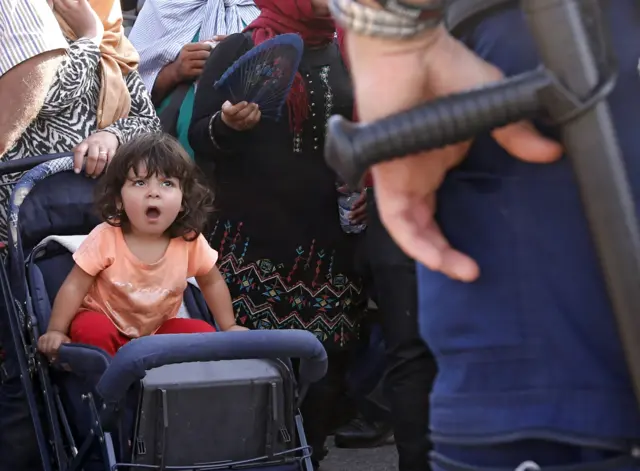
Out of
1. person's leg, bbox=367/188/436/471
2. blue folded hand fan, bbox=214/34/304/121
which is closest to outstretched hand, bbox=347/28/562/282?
person's leg, bbox=367/188/436/471

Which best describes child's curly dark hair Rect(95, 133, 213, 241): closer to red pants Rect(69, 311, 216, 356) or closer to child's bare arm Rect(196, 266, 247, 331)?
child's bare arm Rect(196, 266, 247, 331)

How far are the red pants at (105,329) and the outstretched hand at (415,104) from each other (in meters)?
1.49

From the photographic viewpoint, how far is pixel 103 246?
2.93 meters

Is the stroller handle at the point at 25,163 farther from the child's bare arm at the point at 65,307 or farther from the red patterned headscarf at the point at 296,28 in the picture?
the red patterned headscarf at the point at 296,28

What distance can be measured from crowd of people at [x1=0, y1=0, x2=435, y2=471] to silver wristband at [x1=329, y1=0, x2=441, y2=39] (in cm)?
159

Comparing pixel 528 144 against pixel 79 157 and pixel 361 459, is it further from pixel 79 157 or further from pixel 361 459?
pixel 361 459

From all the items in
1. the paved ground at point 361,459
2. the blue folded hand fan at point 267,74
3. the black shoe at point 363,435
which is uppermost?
the blue folded hand fan at point 267,74

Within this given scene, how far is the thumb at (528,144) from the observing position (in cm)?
129

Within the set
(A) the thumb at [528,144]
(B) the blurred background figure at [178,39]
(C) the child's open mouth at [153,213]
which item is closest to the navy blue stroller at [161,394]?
(C) the child's open mouth at [153,213]

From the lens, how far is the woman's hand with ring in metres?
3.05

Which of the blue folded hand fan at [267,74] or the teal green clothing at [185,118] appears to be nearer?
the blue folded hand fan at [267,74]

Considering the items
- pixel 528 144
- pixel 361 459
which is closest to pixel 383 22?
pixel 528 144

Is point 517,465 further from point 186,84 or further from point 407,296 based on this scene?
point 186,84

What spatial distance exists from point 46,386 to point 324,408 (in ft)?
3.48
